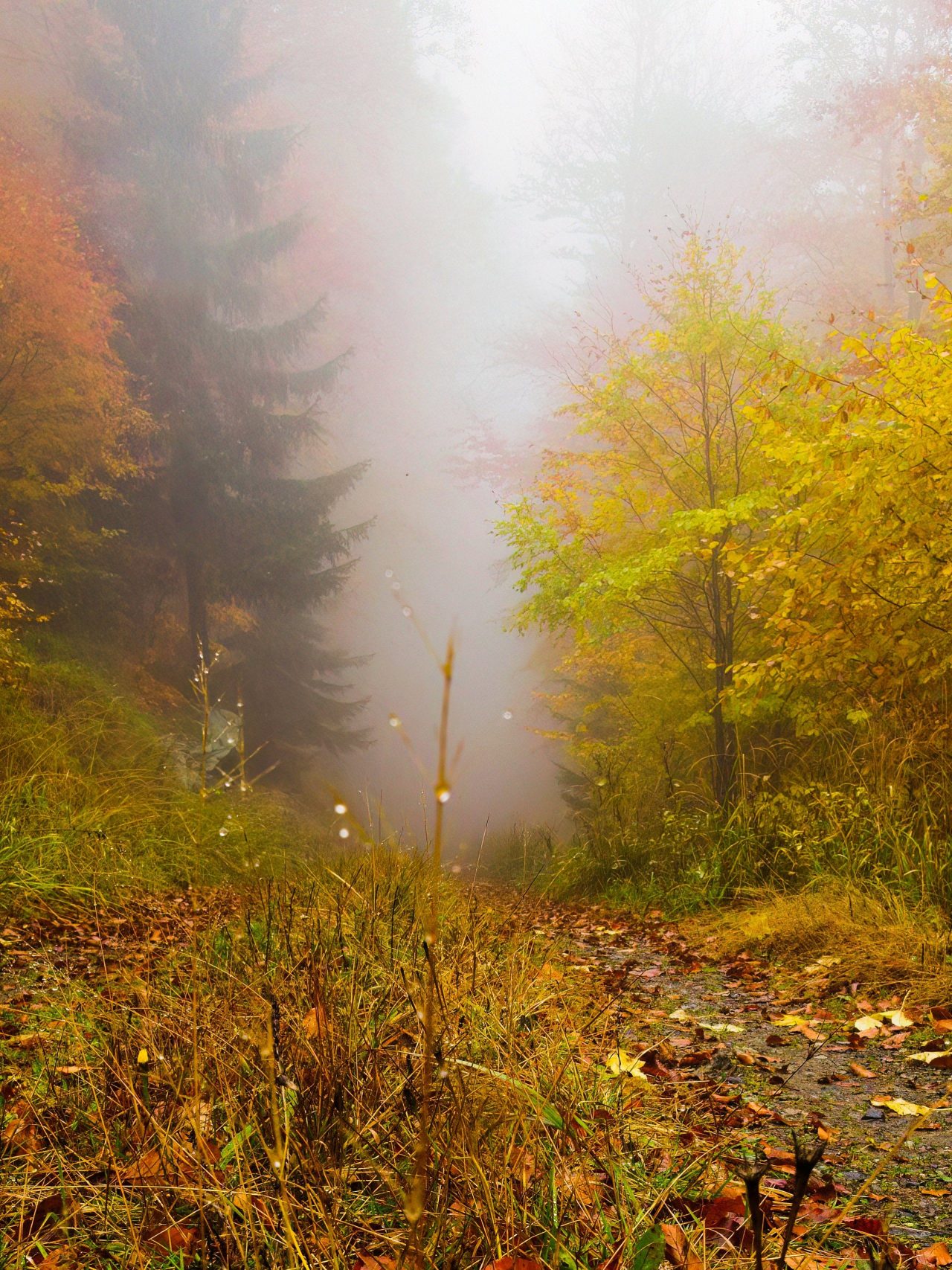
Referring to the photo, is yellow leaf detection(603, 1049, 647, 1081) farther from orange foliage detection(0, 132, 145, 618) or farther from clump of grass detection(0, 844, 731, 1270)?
orange foliage detection(0, 132, 145, 618)

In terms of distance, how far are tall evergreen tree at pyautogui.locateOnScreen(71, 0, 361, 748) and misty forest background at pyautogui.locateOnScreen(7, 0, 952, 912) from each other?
7 centimetres

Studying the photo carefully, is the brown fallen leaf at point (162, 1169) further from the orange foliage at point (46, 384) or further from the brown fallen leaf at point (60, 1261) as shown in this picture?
the orange foliage at point (46, 384)

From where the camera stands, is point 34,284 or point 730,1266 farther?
point 34,284

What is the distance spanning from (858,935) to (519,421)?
24.7 meters

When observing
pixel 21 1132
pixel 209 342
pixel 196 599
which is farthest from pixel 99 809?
pixel 209 342

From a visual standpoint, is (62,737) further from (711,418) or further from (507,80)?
(507,80)

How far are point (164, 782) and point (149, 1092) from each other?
6.42m

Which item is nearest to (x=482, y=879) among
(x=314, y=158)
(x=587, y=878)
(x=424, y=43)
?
(x=587, y=878)

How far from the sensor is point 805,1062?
1684mm

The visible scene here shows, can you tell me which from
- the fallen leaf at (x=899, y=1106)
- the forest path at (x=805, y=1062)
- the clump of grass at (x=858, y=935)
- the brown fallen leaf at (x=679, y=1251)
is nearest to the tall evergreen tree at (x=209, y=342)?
the clump of grass at (x=858, y=935)

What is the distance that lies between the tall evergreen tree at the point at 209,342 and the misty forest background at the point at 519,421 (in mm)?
66

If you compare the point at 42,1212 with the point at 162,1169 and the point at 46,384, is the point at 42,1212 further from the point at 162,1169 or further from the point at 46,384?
the point at 46,384

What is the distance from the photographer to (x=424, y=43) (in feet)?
63.7

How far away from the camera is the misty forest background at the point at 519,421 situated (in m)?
5.06
